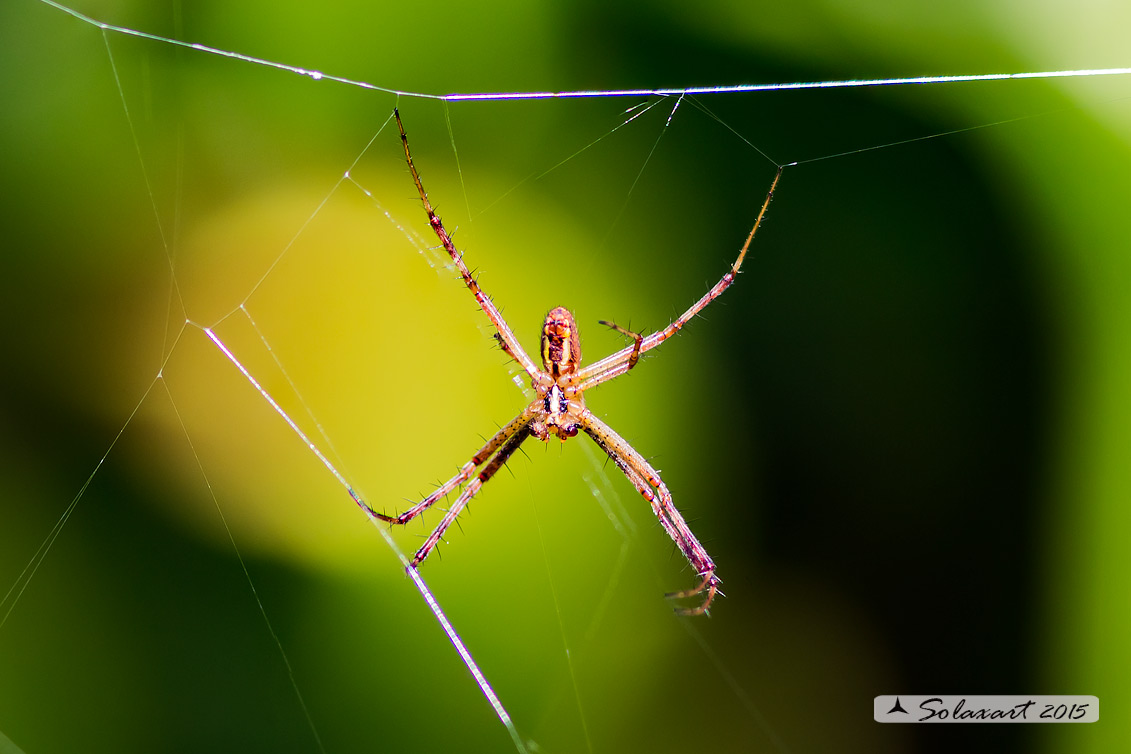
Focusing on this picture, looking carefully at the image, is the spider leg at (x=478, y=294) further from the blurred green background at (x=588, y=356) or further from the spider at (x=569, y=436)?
the blurred green background at (x=588, y=356)

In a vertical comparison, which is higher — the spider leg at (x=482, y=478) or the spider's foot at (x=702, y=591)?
the spider leg at (x=482, y=478)

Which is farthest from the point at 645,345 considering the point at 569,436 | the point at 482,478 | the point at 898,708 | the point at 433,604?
the point at 898,708

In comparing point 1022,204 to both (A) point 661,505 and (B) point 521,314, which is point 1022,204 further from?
(B) point 521,314

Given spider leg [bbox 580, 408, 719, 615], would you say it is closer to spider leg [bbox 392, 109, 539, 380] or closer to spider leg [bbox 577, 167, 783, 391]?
spider leg [bbox 577, 167, 783, 391]

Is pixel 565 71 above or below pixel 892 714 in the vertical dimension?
above

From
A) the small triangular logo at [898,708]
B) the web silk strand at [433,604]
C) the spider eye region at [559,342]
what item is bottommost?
the small triangular logo at [898,708]

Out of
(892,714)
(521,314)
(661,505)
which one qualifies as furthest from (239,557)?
(892,714)

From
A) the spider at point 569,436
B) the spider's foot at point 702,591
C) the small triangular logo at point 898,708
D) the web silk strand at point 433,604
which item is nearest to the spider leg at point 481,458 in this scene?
the spider at point 569,436
